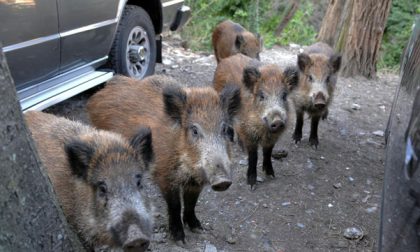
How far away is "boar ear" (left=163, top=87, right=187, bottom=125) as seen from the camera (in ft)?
12.0

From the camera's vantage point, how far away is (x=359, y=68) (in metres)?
8.53

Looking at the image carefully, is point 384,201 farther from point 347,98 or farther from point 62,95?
point 347,98

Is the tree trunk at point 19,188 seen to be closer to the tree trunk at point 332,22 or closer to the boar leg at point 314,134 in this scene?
the boar leg at point 314,134

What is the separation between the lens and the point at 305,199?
4621mm

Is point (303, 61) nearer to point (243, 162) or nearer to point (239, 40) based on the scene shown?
point (243, 162)

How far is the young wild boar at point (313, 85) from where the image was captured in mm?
5715

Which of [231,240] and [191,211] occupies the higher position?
[191,211]

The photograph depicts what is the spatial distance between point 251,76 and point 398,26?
936 centimetres

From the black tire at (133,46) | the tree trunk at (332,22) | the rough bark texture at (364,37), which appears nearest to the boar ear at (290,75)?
the black tire at (133,46)

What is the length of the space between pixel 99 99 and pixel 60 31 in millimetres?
870

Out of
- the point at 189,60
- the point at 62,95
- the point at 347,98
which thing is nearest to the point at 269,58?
the point at 189,60

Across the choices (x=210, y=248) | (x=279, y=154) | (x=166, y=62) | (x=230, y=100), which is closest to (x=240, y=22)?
(x=166, y=62)

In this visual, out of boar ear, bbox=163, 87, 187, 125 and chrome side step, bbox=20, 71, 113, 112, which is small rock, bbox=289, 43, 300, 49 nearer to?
chrome side step, bbox=20, 71, 113, 112

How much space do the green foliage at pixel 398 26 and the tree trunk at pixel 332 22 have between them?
394cm
